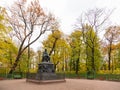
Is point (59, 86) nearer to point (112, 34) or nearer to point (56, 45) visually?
point (56, 45)

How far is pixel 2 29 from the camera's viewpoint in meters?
17.1

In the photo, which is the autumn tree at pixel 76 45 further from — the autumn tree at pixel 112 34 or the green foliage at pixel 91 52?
the autumn tree at pixel 112 34

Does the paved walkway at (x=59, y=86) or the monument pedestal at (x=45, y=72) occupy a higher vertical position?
the monument pedestal at (x=45, y=72)

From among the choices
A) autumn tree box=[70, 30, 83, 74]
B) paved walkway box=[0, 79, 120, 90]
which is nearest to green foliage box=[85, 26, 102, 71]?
autumn tree box=[70, 30, 83, 74]

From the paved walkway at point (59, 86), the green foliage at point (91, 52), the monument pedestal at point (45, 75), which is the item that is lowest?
the paved walkway at point (59, 86)

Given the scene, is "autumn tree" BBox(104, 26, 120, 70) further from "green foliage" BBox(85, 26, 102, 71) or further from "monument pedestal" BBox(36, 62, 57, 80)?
"monument pedestal" BBox(36, 62, 57, 80)

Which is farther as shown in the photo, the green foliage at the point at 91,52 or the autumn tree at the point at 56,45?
the green foliage at the point at 91,52

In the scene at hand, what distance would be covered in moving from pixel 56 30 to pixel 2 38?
14832 millimetres

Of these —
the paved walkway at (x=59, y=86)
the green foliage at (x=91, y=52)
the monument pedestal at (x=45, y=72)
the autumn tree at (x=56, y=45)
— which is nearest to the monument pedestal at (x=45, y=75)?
the monument pedestal at (x=45, y=72)

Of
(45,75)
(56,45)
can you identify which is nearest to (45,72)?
(45,75)

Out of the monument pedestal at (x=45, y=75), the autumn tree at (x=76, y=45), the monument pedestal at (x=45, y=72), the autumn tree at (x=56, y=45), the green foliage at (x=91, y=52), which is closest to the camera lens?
the monument pedestal at (x=45, y=75)

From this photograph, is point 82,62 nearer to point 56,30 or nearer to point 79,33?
point 79,33

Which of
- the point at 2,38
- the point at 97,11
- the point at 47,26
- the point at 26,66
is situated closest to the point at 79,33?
the point at 97,11

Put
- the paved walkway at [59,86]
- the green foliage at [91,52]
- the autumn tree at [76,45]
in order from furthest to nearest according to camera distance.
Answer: the autumn tree at [76,45]
the green foliage at [91,52]
the paved walkway at [59,86]
